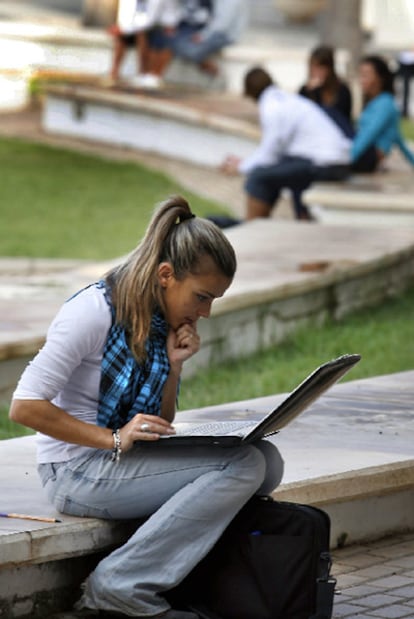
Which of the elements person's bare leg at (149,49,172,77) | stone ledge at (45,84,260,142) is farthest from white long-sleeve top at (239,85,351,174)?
person's bare leg at (149,49,172,77)

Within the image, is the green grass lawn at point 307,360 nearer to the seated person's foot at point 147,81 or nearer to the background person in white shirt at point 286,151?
the background person in white shirt at point 286,151

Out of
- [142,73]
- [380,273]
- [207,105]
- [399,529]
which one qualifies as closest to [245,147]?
[207,105]

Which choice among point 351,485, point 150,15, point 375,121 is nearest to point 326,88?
point 375,121

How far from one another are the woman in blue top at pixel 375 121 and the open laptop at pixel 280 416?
8.32m

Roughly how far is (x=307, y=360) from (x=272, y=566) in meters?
3.93

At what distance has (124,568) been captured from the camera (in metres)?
4.35

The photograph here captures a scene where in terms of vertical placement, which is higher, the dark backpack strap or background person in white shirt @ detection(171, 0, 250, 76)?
the dark backpack strap

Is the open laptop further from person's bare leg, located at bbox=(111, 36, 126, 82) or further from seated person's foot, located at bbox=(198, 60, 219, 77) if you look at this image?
seated person's foot, located at bbox=(198, 60, 219, 77)

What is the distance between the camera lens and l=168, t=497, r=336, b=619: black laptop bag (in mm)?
4395

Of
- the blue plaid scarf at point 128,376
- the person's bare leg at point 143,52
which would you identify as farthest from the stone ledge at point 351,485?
the person's bare leg at point 143,52

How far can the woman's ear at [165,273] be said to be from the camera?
4402mm

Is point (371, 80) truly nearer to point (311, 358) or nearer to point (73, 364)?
point (311, 358)

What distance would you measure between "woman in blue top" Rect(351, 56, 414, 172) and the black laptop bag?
837 cm

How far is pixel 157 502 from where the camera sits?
14.6ft
